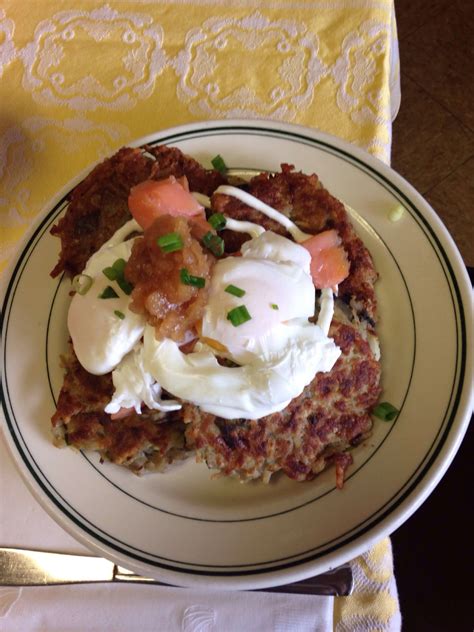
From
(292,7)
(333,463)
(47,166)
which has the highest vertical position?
(292,7)

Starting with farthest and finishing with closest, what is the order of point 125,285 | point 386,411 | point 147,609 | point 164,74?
point 164,74 → point 147,609 → point 386,411 → point 125,285

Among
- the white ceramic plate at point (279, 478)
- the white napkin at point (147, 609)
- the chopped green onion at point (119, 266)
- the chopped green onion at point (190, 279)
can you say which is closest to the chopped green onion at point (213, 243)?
the chopped green onion at point (190, 279)

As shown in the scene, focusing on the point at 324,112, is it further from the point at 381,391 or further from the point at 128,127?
the point at 381,391

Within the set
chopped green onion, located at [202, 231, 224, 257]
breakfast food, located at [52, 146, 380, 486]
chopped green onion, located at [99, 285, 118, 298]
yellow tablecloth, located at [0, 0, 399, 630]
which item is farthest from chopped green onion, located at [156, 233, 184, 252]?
yellow tablecloth, located at [0, 0, 399, 630]

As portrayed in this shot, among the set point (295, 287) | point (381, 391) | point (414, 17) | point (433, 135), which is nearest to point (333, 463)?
point (381, 391)

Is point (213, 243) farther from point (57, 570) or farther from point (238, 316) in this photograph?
point (57, 570)

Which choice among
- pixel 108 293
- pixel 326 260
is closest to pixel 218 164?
pixel 326 260
